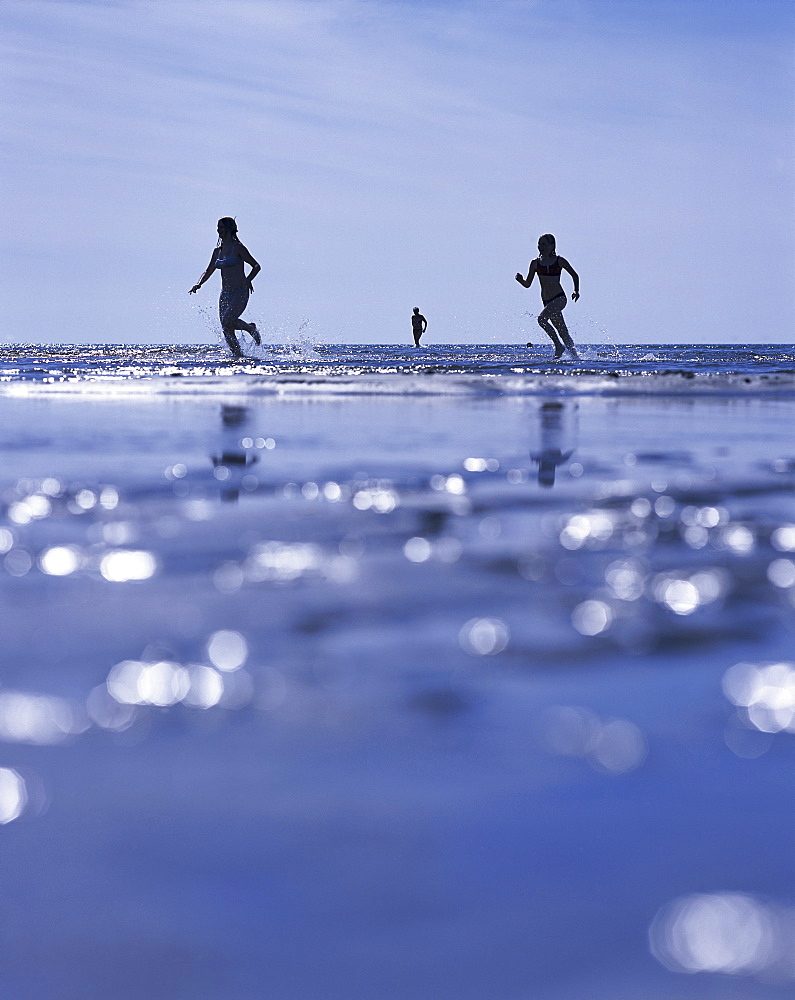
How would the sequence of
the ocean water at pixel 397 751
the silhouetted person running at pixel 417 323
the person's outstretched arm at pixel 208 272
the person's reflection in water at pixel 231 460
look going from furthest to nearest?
the silhouetted person running at pixel 417 323, the person's outstretched arm at pixel 208 272, the person's reflection in water at pixel 231 460, the ocean water at pixel 397 751

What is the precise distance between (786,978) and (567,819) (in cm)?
33

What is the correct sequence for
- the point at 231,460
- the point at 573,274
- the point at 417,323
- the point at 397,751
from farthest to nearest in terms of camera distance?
the point at 417,323
the point at 573,274
the point at 231,460
the point at 397,751

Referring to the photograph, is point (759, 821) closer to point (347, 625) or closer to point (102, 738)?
point (102, 738)

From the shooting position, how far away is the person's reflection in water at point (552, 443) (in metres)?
4.61

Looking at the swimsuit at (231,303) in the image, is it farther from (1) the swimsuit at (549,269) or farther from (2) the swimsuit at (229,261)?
(1) the swimsuit at (549,269)

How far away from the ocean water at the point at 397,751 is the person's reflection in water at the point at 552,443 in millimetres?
923

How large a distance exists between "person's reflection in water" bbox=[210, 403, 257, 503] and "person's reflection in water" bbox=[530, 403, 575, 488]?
120 cm

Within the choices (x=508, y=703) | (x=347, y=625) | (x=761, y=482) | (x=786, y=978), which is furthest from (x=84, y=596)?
(x=761, y=482)

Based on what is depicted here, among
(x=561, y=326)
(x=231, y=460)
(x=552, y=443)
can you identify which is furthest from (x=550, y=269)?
(x=231, y=460)

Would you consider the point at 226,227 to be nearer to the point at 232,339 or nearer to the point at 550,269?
the point at 232,339

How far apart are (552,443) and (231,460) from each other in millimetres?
1760

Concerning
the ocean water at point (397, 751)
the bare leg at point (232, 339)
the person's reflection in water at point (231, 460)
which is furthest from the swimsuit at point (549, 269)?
the ocean water at point (397, 751)

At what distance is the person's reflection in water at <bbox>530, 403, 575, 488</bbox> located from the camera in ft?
15.1

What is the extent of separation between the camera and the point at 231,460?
5.05m
